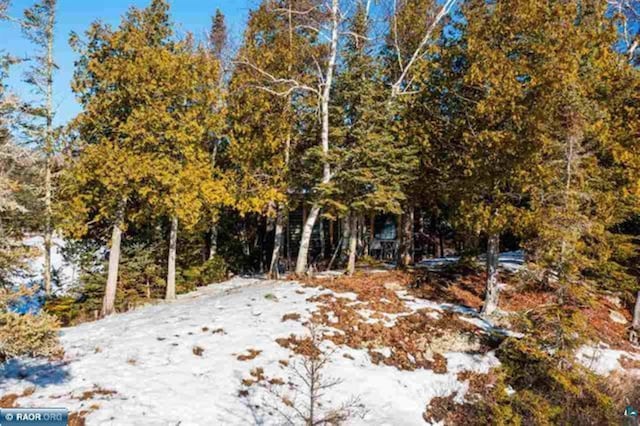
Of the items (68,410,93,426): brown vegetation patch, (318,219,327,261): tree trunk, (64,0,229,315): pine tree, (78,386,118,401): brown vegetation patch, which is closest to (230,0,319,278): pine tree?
(64,0,229,315): pine tree

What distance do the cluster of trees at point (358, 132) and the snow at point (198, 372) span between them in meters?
2.82

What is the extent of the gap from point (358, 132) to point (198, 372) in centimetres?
995

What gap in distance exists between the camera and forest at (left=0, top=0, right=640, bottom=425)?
9531mm

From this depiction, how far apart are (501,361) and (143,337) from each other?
8.45 meters

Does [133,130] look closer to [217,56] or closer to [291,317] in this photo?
[291,317]

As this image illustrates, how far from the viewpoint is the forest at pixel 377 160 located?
9.53 m

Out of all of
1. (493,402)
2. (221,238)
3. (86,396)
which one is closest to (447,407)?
(493,402)

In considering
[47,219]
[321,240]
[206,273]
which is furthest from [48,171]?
[321,240]

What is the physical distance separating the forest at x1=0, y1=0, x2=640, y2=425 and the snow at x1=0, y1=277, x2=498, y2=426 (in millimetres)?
707

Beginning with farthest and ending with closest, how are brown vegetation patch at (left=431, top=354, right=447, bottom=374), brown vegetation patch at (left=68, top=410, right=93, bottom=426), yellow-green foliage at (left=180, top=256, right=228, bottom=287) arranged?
yellow-green foliage at (left=180, top=256, right=228, bottom=287), brown vegetation patch at (left=431, top=354, right=447, bottom=374), brown vegetation patch at (left=68, top=410, right=93, bottom=426)

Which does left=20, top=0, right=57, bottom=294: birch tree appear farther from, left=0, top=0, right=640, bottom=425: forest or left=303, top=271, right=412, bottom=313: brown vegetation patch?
left=303, top=271, right=412, bottom=313: brown vegetation patch

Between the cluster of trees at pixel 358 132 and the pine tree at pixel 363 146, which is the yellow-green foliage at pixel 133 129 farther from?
the pine tree at pixel 363 146

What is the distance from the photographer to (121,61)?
13539mm

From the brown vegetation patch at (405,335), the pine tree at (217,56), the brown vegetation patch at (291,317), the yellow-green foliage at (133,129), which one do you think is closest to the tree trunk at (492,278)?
the brown vegetation patch at (405,335)
